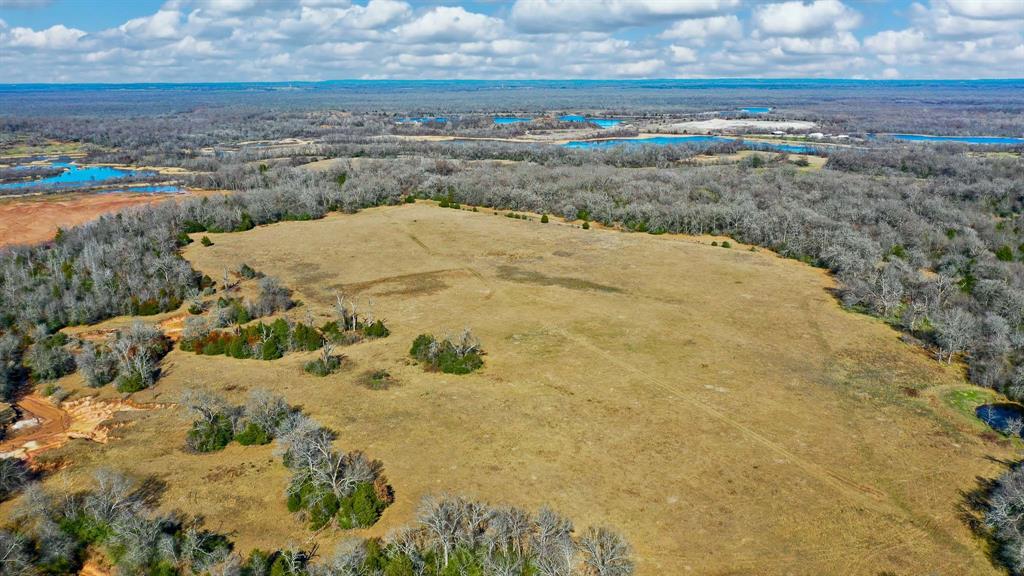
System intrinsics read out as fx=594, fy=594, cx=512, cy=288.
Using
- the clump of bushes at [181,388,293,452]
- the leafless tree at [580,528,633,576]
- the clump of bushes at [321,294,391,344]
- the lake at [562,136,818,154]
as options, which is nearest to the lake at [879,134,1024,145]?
the lake at [562,136,818,154]

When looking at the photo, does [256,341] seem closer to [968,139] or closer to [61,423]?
[61,423]

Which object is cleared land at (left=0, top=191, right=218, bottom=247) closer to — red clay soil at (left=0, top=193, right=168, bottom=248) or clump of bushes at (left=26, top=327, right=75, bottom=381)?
red clay soil at (left=0, top=193, right=168, bottom=248)

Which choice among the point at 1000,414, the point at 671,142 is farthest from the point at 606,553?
the point at 671,142

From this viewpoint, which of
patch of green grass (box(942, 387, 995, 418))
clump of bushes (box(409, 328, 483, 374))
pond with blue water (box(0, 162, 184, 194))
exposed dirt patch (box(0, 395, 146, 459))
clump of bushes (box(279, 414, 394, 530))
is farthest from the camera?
pond with blue water (box(0, 162, 184, 194))

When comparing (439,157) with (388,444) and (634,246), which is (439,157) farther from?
(388,444)

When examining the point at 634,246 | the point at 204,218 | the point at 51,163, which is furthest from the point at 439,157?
the point at 51,163
